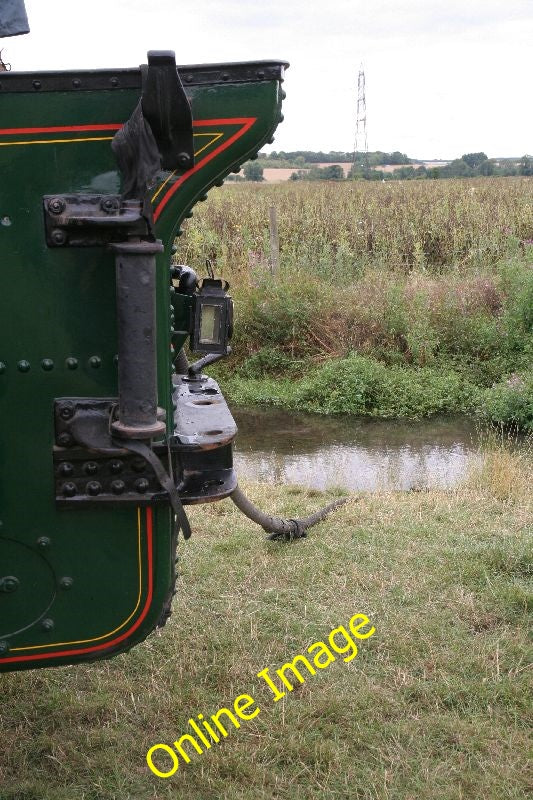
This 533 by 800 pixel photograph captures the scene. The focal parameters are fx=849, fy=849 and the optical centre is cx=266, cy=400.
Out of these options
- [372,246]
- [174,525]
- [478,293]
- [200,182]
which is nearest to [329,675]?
[174,525]

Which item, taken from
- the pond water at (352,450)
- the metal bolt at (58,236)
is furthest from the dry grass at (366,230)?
the metal bolt at (58,236)

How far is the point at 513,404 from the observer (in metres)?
8.25

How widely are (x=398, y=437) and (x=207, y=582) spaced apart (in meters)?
4.70

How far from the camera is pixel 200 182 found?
1.92 meters

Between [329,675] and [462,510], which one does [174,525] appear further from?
[462,510]

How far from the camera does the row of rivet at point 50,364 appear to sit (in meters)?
1.90

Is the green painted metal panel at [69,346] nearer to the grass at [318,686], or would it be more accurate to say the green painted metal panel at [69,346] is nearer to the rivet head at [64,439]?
the rivet head at [64,439]

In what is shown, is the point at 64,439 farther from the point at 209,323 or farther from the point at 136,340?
the point at 209,323

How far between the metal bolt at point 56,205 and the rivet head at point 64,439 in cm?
49

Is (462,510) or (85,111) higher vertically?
(85,111)

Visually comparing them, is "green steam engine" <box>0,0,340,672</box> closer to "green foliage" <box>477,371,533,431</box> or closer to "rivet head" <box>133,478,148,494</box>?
"rivet head" <box>133,478,148,494</box>

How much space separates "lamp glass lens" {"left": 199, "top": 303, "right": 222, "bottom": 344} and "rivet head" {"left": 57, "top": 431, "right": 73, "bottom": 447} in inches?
18.2

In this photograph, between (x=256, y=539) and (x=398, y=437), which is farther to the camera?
(x=398, y=437)

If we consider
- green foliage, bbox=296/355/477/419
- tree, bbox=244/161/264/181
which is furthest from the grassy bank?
tree, bbox=244/161/264/181
